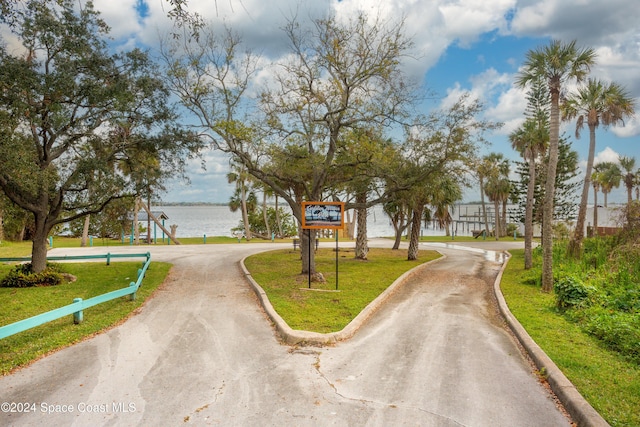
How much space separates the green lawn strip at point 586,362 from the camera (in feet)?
18.9

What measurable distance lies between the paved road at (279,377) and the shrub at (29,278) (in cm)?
699

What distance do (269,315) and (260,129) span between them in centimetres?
814

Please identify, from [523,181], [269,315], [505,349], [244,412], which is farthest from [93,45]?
[523,181]

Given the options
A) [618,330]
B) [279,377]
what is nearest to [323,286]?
[279,377]

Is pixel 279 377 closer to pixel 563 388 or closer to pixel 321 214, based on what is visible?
pixel 563 388

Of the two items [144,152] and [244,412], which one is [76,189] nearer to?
[144,152]

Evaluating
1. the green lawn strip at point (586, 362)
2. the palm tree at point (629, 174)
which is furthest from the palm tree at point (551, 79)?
the palm tree at point (629, 174)

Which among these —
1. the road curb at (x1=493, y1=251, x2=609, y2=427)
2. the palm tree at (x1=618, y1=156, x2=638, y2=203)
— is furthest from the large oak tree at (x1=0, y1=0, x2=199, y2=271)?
the palm tree at (x1=618, y1=156, x2=638, y2=203)

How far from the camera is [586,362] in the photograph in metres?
7.46

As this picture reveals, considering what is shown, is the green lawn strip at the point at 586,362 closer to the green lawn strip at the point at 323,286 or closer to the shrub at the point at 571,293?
the shrub at the point at 571,293

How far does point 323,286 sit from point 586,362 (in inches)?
371

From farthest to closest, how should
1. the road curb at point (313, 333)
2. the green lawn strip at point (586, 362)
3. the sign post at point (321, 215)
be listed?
the sign post at point (321, 215) < the road curb at point (313, 333) < the green lawn strip at point (586, 362)

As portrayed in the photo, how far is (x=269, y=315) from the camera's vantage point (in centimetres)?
1134

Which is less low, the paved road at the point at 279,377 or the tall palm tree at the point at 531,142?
the tall palm tree at the point at 531,142
